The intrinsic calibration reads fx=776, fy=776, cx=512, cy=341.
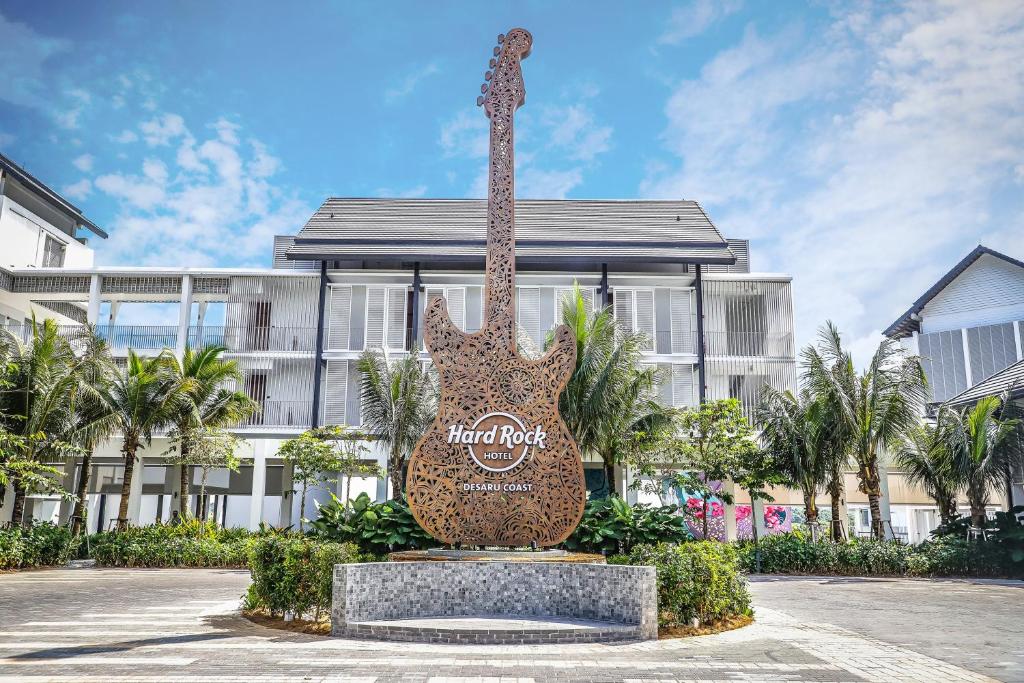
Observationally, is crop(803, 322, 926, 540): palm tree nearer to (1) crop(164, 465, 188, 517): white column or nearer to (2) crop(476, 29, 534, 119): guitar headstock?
(2) crop(476, 29, 534, 119): guitar headstock

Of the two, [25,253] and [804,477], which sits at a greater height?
[25,253]

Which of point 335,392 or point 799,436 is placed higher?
point 335,392

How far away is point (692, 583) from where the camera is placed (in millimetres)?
7930

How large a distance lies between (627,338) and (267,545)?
878 centimetres

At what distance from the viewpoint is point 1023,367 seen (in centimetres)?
1880

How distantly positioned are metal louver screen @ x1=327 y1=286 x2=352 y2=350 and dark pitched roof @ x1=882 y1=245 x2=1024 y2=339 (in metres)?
18.1

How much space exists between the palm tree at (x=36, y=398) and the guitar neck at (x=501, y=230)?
40.0ft

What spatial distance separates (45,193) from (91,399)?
12.5 metres

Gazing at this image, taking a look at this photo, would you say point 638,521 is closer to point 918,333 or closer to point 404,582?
point 404,582

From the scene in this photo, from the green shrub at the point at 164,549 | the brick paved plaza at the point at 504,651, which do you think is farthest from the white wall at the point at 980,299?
the green shrub at the point at 164,549

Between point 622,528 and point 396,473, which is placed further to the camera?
point 396,473

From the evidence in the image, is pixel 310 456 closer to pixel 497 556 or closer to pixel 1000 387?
pixel 497 556

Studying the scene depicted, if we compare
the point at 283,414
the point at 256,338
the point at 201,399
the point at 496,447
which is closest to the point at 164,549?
the point at 201,399

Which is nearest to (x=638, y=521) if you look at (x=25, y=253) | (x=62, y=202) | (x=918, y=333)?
(x=918, y=333)
